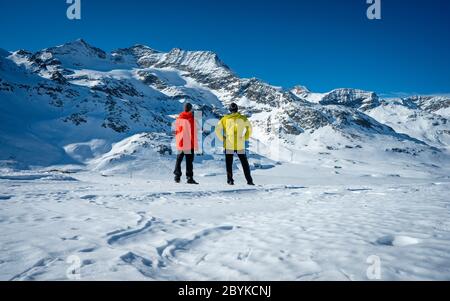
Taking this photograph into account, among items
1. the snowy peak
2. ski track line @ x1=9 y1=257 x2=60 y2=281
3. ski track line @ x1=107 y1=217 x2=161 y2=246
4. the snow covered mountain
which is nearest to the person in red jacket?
ski track line @ x1=107 y1=217 x2=161 y2=246

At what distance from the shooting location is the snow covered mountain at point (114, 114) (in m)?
65.4

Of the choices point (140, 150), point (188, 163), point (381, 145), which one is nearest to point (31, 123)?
point (140, 150)

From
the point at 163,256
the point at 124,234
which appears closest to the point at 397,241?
the point at 163,256

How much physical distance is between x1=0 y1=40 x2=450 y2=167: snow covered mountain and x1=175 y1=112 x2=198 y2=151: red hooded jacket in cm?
5031

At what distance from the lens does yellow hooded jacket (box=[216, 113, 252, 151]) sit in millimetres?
10499

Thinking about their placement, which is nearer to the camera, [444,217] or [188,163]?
[444,217]

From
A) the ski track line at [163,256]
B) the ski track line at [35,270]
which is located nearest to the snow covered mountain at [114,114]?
the ski track line at [163,256]

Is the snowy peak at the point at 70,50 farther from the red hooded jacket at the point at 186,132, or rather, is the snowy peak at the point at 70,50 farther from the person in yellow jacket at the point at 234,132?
the person in yellow jacket at the point at 234,132

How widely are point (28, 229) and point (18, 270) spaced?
138 centimetres

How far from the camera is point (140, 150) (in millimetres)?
63750

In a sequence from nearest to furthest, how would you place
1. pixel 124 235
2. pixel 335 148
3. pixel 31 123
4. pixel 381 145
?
pixel 124 235
pixel 31 123
pixel 335 148
pixel 381 145

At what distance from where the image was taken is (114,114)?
87.1 metres

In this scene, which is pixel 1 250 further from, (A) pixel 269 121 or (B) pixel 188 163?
(A) pixel 269 121

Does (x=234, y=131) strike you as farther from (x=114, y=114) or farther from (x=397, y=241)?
(x=114, y=114)
